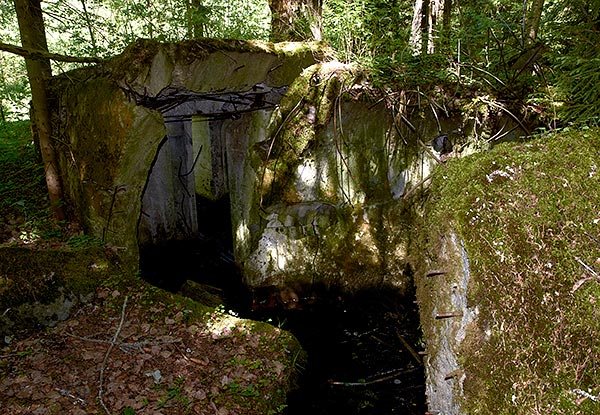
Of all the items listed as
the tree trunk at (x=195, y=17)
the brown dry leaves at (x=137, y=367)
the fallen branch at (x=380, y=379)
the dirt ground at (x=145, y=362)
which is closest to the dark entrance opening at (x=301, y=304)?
the fallen branch at (x=380, y=379)

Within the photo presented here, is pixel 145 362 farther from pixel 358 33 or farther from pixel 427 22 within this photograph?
pixel 427 22

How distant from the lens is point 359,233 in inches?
296

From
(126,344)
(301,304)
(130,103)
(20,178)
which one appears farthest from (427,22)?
(20,178)

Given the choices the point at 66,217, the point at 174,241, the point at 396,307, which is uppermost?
the point at 66,217

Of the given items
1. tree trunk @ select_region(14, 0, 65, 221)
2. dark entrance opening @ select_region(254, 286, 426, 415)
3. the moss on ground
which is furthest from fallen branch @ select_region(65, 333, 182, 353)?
the moss on ground

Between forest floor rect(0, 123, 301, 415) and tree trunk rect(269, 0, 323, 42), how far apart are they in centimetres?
494

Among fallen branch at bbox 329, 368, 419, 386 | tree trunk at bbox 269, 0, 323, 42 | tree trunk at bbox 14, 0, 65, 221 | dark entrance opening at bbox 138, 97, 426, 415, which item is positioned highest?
tree trunk at bbox 269, 0, 323, 42

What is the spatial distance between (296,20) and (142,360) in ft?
19.7

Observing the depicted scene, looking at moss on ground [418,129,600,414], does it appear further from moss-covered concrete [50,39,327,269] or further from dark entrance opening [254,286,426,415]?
moss-covered concrete [50,39,327,269]

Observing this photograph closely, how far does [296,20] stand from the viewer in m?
7.43

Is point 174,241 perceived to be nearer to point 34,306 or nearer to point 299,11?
point 34,306

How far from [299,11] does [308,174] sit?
3.01 metres

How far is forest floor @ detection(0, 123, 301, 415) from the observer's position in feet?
13.9

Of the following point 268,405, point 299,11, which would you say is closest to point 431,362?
point 268,405
